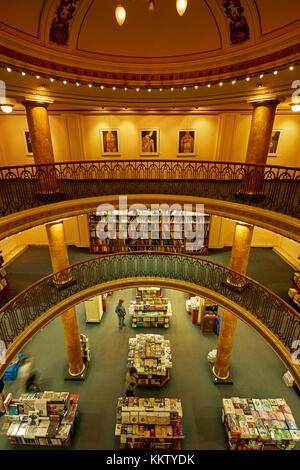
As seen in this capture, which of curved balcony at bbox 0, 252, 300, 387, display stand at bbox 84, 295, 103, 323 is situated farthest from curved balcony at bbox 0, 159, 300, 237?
display stand at bbox 84, 295, 103, 323

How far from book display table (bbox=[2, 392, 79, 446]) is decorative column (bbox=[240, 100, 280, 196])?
816 centimetres

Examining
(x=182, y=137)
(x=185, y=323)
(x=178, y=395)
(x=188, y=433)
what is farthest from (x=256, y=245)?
(x=188, y=433)

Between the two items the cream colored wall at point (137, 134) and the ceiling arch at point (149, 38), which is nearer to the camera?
the ceiling arch at point (149, 38)

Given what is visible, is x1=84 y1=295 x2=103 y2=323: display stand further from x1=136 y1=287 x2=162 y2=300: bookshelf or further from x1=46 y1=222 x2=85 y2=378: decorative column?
x1=46 y1=222 x2=85 y2=378: decorative column

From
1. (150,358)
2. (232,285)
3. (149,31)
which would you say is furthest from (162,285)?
(149,31)

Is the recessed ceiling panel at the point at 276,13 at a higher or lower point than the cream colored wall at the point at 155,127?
higher

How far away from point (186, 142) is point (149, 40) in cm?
441

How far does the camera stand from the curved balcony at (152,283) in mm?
5691

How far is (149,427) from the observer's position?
23.0 ft

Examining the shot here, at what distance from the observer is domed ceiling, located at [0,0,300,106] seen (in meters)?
5.10

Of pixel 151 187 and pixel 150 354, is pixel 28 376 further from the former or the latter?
pixel 151 187

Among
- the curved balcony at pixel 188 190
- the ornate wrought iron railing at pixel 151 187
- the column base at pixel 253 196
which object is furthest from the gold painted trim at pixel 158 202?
the column base at pixel 253 196

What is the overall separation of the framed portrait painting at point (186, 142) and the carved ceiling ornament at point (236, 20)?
14.4ft

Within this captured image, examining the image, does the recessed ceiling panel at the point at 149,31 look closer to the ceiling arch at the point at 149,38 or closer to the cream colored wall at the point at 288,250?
the ceiling arch at the point at 149,38
